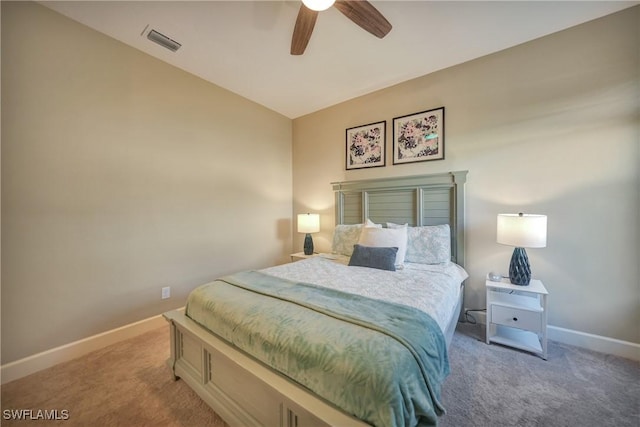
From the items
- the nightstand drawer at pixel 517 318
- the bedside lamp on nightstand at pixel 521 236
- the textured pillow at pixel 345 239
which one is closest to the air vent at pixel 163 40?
the textured pillow at pixel 345 239

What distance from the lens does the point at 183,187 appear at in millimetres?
2693

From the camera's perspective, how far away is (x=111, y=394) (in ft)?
5.22

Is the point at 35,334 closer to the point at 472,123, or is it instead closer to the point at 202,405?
the point at 202,405

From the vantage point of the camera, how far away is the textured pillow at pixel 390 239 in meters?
2.41

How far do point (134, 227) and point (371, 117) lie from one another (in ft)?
10.1

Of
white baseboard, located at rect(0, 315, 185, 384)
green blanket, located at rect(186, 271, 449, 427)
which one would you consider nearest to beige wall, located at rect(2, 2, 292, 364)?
white baseboard, located at rect(0, 315, 185, 384)

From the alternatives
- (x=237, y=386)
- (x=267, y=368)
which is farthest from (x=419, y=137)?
(x=237, y=386)

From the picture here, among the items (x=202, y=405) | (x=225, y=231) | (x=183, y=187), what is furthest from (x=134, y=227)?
(x=202, y=405)

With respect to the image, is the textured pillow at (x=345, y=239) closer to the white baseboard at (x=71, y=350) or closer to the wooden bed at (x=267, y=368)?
the wooden bed at (x=267, y=368)

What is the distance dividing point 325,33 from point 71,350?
3517 mm

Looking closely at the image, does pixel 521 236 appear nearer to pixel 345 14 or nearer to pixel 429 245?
pixel 429 245

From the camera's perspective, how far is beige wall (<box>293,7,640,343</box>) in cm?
194

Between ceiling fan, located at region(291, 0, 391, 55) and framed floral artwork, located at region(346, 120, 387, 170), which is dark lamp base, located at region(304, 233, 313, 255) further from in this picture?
ceiling fan, located at region(291, 0, 391, 55)

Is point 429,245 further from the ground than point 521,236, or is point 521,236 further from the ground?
point 521,236
